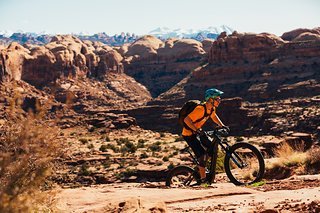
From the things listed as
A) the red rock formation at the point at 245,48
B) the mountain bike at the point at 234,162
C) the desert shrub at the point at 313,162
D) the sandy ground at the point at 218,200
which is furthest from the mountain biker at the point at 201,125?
the red rock formation at the point at 245,48

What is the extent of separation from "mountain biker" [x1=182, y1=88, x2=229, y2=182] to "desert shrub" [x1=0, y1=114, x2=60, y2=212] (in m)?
4.07

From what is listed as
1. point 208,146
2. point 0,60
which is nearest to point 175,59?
point 0,60

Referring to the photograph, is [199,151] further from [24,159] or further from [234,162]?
[24,159]

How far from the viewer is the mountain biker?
823cm

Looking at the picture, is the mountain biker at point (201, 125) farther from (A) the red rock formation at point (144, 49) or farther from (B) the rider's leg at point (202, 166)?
(A) the red rock formation at point (144, 49)

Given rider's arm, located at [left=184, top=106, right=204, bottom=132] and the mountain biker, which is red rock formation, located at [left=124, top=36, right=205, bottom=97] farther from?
rider's arm, located at [left=184, top=106, right=204, bottom=132]

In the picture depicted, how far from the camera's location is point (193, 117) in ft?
27.3

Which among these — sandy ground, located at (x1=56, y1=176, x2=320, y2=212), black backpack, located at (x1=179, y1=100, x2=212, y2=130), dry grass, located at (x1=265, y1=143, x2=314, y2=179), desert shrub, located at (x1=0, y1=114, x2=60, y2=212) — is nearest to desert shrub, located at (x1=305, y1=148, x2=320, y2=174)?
dry grass, located at (x1=265, y1=143, x2=314, y2=179)

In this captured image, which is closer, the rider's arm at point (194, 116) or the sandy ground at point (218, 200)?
the sandy ground at point (218, 200)

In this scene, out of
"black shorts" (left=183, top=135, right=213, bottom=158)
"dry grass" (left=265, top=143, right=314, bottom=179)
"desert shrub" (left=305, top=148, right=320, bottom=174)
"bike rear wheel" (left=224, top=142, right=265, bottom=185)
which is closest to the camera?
"bike rear wheel" (left=224, top=142, right=265, bottom=185)

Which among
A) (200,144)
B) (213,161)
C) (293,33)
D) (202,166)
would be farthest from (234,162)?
(293,33)

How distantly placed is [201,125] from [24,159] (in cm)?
466

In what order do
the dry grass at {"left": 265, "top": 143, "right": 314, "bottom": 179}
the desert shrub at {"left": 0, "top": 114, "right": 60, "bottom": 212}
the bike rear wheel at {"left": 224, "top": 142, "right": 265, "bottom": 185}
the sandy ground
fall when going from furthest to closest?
the dry grass at {"left": 265, "top": 143, "right": 314, "bottom": 179} → the bike rear wheel at {"left": 224, "top": 142, "right": 265, "bottom": 185} → the sandy ground → the desert shrub at {"left": 0, "top": 114, "right": 60, "bottom": 212}

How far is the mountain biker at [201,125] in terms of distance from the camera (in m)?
8.23
